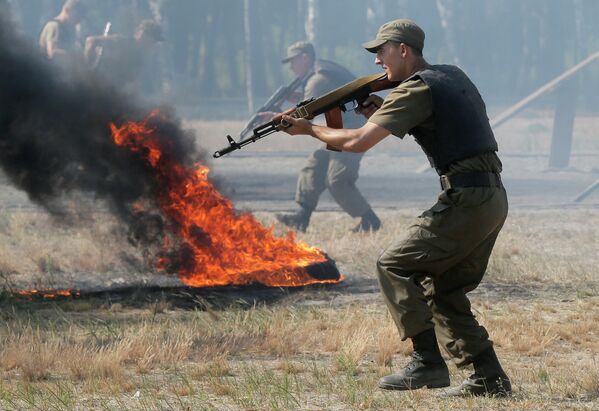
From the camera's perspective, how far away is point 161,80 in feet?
133

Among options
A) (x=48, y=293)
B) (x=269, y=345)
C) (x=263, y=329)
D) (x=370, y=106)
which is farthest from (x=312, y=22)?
(x=370, y=106)

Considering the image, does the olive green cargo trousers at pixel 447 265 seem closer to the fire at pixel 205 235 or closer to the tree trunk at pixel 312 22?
the fire at pixel 205 235

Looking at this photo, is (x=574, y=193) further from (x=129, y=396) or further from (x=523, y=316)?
(x=129, y=396)

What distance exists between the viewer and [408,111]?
539 cm

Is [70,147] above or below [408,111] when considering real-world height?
below

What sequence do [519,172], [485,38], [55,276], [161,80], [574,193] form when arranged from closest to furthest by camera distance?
1. [55,276]
2. [574,193]
3. [519,172]
4. [161,80]
5. [485,38]

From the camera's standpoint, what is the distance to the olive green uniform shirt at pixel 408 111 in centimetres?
538

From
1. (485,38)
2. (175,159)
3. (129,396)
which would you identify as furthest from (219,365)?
(485,38)

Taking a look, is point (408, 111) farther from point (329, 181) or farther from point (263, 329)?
point (329, 181)

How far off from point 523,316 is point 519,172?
631 inches

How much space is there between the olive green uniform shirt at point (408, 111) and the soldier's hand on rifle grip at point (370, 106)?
1.22 ft

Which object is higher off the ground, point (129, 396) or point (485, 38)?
point (485, 38)

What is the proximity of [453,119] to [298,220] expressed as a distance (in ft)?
24.8

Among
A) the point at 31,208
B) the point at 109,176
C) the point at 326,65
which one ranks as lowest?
the point at 31,208
